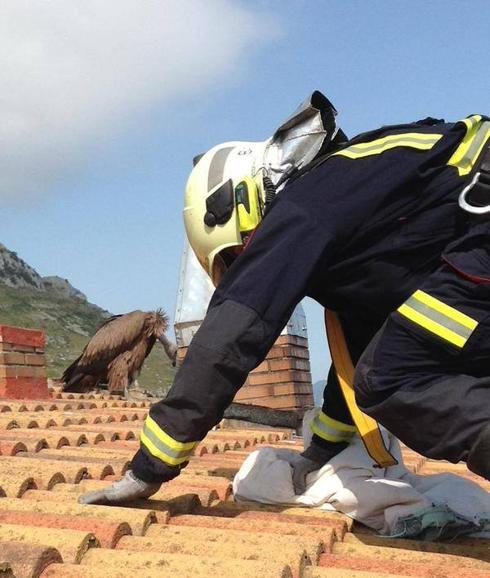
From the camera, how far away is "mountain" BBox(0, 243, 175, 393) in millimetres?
34125

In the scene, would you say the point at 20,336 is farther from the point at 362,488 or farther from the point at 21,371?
the point at 362,488

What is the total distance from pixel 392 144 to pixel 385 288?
0.42 metres

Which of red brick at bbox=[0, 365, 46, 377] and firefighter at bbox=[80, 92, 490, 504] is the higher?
firefighter at bbox=[80, 92, 490, 504]

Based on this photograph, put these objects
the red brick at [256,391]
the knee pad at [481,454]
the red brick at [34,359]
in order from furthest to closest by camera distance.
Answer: the red brick at [256,391]
the red brick at [34,359]
the knee pad at [481,454]

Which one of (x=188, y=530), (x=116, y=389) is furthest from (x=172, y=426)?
(x=116, y=389)

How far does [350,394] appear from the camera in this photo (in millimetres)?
2904

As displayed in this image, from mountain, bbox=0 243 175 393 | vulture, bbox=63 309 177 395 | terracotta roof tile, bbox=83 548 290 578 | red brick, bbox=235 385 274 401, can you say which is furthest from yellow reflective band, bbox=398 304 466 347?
mountain, bbox=0 243 175 393

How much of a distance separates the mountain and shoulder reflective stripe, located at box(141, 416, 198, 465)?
87.0 feet

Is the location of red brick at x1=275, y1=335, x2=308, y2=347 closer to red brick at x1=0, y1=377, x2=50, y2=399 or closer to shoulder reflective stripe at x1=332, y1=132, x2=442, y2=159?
red brick at x1=0, y1=377, x2=50, y2=399

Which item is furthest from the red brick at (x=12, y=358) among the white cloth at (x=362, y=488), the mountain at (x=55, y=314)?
the mountain at (x=55, y=314)

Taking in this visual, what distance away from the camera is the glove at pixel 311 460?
309 centimetres

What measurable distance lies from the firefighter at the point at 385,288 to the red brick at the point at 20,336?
4801 mm

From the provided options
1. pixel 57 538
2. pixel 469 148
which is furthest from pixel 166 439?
pixel 469 148

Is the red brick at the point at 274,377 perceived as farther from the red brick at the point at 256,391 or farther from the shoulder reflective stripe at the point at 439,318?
the shoulder reflective stripe at the point at 439,318
